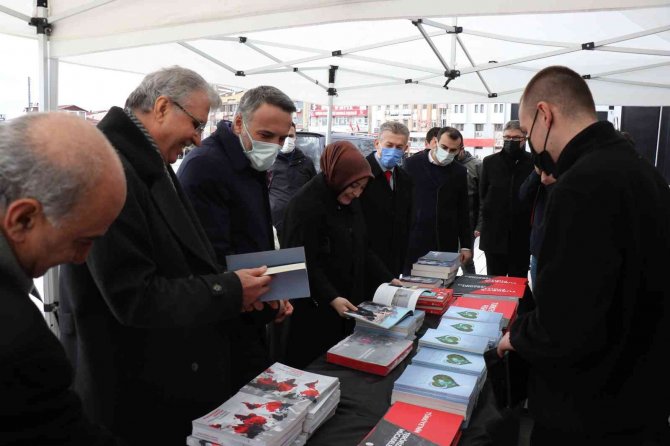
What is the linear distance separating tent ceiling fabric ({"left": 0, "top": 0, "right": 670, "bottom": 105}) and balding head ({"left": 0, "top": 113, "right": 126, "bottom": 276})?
1857mm

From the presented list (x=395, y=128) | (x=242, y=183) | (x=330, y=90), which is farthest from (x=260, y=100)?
→ (x=330, y=90)

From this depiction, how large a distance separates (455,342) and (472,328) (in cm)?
20

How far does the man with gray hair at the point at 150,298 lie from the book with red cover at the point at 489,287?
1.53 metres

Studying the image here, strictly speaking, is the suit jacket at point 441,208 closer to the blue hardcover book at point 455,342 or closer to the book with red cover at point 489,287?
the book with red cover at point 489,287

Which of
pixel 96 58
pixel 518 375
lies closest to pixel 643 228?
pixel 518 375

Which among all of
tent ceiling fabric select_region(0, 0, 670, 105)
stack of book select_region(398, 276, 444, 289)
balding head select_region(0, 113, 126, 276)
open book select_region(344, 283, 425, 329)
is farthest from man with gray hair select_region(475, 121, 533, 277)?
balding head select_region(0, 113, 126, 276)

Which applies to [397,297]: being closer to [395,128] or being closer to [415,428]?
[415,428]

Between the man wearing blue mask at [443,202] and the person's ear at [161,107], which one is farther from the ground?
the person's ear at [161,107]

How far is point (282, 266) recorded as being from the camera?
148 centimetres

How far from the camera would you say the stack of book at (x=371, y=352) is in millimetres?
1676

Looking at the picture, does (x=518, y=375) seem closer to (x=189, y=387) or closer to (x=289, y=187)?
(x=189, y=387)

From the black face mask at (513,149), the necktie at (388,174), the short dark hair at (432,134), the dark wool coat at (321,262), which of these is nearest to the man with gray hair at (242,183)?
the dark wool coat at (321,262)

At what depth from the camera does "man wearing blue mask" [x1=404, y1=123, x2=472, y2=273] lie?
391 centimetres

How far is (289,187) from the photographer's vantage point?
4.66 m
